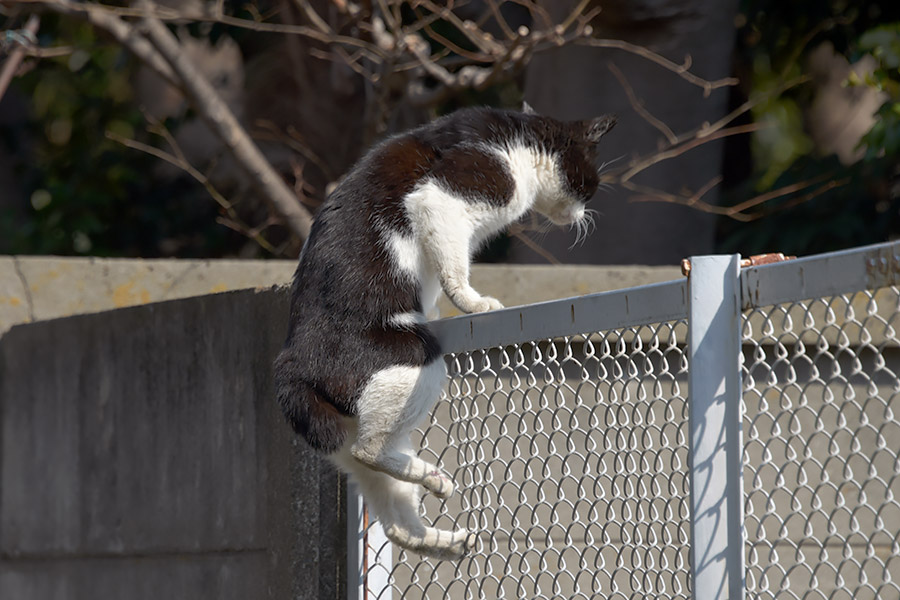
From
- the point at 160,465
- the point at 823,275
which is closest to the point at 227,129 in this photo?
the point at 160,465

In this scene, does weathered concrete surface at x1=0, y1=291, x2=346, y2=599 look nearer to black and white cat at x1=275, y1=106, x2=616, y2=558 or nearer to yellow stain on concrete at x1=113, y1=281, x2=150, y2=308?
yellow stain on concrete at x1=113, y1=281, x2=150, y2=308

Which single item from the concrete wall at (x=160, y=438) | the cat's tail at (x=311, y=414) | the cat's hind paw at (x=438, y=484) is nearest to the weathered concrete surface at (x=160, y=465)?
the concrete wall at (x=160, y=438)

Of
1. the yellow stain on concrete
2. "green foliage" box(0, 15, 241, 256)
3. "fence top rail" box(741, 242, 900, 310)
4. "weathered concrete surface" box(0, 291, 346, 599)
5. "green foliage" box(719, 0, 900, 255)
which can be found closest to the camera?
"fence top rail" box(741, 242, 900, 310)

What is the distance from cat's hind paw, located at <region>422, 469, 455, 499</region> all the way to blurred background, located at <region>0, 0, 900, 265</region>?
136cm

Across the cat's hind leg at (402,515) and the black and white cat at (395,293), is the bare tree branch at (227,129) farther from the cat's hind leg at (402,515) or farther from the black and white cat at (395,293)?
the cat's hind leg at (402,515)

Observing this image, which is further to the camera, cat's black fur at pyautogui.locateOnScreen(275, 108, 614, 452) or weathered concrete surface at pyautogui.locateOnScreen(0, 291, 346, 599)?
weathered concrete surface at pyautogui.locateOnScreen(0, 291, 346, 599)

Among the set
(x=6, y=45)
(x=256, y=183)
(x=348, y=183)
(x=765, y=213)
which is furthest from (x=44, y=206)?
(x=348, y=183)

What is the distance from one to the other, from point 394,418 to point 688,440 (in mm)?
737

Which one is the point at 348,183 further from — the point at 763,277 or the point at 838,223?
the point at 838,223

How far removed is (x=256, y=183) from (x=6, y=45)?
1314mm

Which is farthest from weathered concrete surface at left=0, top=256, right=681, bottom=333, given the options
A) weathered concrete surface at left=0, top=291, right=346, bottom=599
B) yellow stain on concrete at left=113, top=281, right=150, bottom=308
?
weathered concrete surface at left=0, top=291, right=346, bottom=599

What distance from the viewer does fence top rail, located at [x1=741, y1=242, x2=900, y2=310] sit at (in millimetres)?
1546

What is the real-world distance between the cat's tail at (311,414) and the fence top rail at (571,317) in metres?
0.29

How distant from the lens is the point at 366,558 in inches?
103
